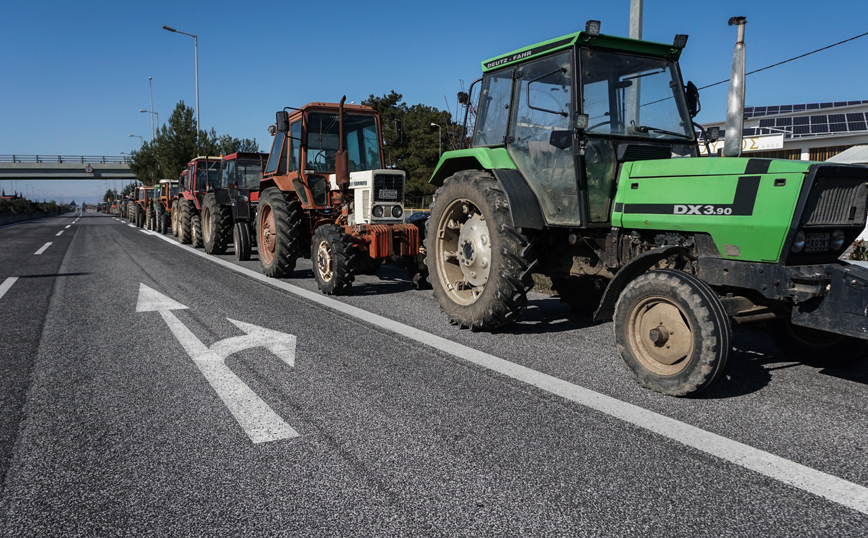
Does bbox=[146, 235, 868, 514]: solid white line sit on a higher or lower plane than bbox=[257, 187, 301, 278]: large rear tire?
lower

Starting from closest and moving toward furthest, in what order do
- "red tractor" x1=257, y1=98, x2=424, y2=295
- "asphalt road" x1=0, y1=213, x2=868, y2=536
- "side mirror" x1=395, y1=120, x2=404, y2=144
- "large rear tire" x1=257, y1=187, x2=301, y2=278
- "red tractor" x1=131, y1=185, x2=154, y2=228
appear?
"asphalt road" x1=0, y1=213, x2=868, y2=536, "red tractor" x1=257, y1=98, x2=424, y2=295, "side mirror" x1=395, y1=120, x2=404, y2=144, "large rear tire" x1=257, y1=187, x2=301, y2=278, "red tractor" x1=131, y1=185, x2=154, y2=228

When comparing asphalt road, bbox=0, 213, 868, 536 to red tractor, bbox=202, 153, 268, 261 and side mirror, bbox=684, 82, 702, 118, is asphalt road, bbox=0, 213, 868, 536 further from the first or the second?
red tractor, bbox=202, 153, 268, 261

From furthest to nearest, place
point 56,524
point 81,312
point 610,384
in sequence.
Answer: point 81,312 < point 610,384 < point 56,524

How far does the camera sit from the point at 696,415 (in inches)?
138

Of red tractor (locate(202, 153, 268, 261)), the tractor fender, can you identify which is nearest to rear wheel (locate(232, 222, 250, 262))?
red tractor (locate(202, 153, 268, 261))

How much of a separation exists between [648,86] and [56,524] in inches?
198

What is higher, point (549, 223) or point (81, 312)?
point (549, 223)

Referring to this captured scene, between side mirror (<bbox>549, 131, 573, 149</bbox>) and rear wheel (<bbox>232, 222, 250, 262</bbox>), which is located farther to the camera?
rear wheel (<bbox>232, 222, 250, 262</bbox>)

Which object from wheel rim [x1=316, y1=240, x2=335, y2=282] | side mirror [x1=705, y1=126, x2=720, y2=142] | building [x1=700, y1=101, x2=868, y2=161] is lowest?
wheel rim [x1=316, y1=240, x2=335, y2=282]

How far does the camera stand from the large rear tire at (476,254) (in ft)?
17.2

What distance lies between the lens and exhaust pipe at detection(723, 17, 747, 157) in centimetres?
495

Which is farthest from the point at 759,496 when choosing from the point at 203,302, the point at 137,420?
the point at 203,302

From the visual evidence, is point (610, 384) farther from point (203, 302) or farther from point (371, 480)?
point (203, 302)

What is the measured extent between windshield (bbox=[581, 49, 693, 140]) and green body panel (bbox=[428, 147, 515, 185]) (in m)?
0.96
